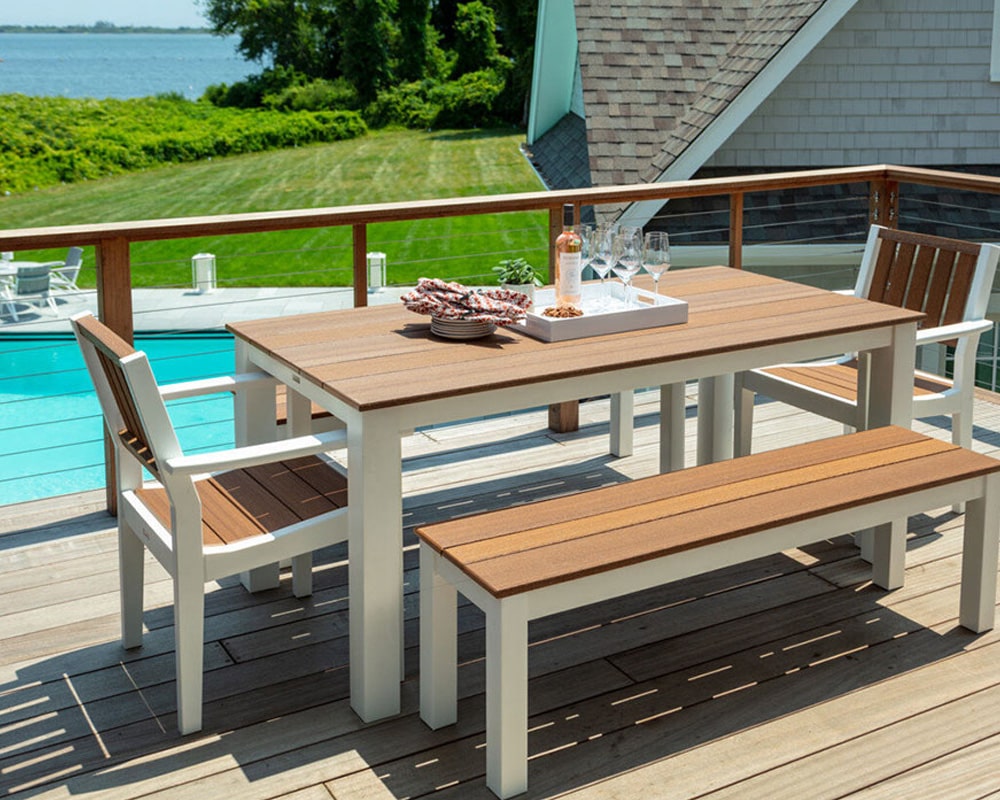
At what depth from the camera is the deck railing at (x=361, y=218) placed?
4176 millimetres

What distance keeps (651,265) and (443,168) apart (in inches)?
946

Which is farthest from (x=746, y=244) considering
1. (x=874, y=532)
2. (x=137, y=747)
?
(x=137, y=747)

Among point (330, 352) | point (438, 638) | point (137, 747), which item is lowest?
point (137, 747)

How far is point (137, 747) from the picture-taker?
3033mm

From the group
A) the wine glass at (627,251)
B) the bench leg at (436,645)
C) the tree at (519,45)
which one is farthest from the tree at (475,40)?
the bench leg at (436,645)

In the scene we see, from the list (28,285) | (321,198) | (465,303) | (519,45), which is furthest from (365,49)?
(465,303)

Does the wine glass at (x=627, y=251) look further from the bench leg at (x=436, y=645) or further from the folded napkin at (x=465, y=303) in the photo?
the bench leg at (x=436, y=645)

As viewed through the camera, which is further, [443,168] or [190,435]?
[443,168]

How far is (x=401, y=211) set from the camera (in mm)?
4715

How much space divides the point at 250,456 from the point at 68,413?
8.90 m

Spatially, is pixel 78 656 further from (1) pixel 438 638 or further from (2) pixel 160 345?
(2) pixel 160 345

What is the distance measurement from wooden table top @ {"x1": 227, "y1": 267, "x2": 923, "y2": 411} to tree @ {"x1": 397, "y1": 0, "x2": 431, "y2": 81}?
101ft

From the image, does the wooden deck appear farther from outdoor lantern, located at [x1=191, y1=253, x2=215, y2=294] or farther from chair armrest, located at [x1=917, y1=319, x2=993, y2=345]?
outdoor lantern, located at [x1=191, y1=253, x2=215, y2=294]

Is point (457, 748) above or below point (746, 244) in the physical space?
below
